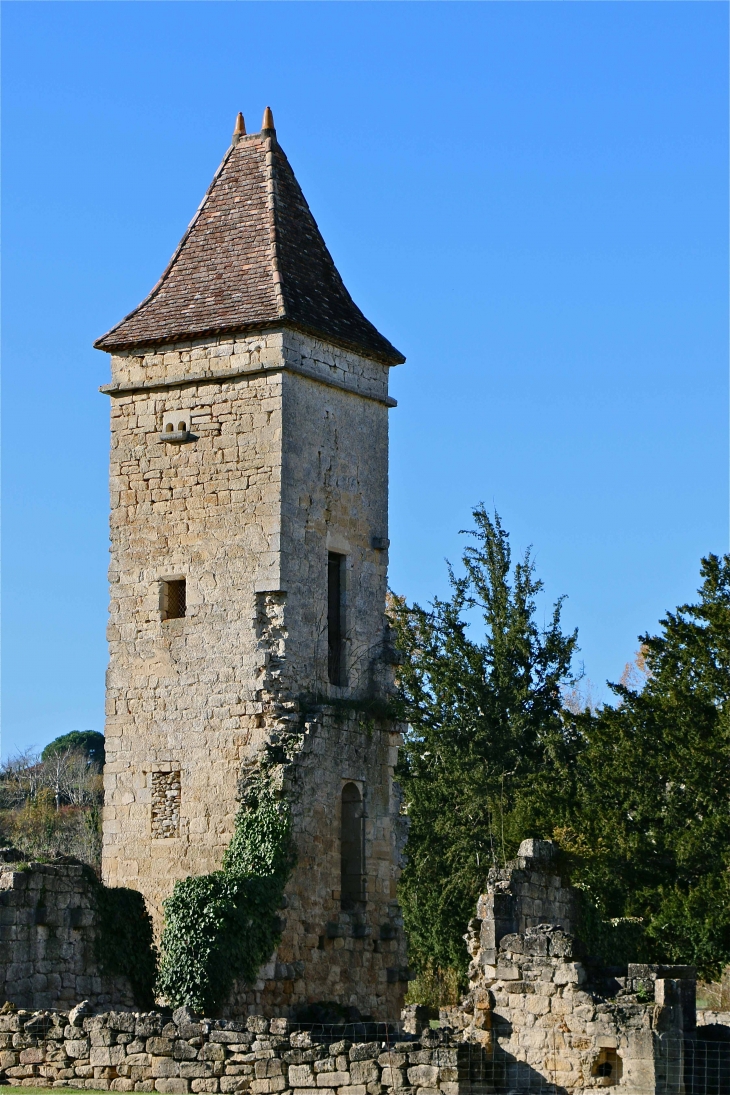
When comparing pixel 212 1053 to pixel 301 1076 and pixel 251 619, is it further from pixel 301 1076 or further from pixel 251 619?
pixel 251 619

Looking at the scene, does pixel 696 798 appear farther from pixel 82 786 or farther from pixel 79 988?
pixel 82 786

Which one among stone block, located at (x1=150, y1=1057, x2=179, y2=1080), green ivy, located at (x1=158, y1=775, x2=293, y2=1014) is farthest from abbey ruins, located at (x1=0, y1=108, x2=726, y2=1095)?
stone block, located at (x1=150, y1=1057, x2=179, y2=1080)

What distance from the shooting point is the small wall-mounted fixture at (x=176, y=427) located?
23953mm

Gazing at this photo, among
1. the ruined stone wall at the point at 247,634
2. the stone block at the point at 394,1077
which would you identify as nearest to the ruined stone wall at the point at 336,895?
the ruined stone wall at the point at 247,634

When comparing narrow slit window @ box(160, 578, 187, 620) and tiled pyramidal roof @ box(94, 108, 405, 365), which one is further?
tiled pyramidal roof @ box(94, 108, 405, 365)

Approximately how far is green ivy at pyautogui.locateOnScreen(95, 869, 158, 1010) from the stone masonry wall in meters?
3.32

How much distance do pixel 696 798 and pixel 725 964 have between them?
2.45m

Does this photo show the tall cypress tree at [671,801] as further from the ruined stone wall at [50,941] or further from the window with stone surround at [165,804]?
the ruined stone wall at [50,941]

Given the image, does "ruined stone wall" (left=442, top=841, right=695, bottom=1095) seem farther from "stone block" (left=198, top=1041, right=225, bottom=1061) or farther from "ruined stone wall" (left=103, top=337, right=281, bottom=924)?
"ruined stone wall" (left=103, top=337, right=281, bottom=924)

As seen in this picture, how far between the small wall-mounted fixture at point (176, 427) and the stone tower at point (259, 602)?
0.03 m

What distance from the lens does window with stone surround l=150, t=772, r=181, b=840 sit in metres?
23.2

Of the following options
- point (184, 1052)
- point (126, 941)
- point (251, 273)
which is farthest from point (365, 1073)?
point (251, 273)

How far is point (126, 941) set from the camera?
21.8 metres

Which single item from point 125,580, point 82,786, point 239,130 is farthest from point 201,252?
point 82,786
